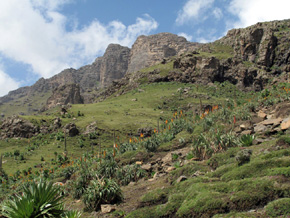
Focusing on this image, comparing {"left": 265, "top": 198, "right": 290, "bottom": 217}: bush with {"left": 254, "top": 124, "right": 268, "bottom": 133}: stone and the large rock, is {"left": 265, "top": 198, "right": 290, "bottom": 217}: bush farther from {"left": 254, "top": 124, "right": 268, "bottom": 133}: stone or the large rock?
the large rock

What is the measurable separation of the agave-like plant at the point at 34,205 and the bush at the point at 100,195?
5.53 m

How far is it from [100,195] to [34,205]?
21.1 feet

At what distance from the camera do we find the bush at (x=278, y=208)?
7771mm

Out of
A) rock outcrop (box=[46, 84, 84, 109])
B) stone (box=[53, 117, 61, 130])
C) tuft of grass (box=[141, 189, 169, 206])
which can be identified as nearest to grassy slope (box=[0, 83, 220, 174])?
stone (box=[53, 117, 61, 130])

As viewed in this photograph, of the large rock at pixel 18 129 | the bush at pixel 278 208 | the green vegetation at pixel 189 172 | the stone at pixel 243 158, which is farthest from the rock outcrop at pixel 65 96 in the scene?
the bush at pixel 278 208

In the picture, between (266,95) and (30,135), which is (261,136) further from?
(30,135)

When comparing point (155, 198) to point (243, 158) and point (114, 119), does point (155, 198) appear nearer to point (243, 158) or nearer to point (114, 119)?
point (243, 158)

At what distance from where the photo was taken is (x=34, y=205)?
29.3ft

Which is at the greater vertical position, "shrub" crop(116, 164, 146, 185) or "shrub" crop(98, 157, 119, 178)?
"shrub" crop(98, 157, 119, 178)

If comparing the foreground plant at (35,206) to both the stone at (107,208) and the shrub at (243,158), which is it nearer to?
the stone at (107,208)

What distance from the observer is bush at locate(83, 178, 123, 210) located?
49.6ft

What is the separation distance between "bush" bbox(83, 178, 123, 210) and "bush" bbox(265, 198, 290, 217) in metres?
9.32

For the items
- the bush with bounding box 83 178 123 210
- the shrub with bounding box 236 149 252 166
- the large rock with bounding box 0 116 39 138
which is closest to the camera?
the shrub with bounding box 236 149 252 166

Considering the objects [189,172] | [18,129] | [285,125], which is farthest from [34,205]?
[18,129]
